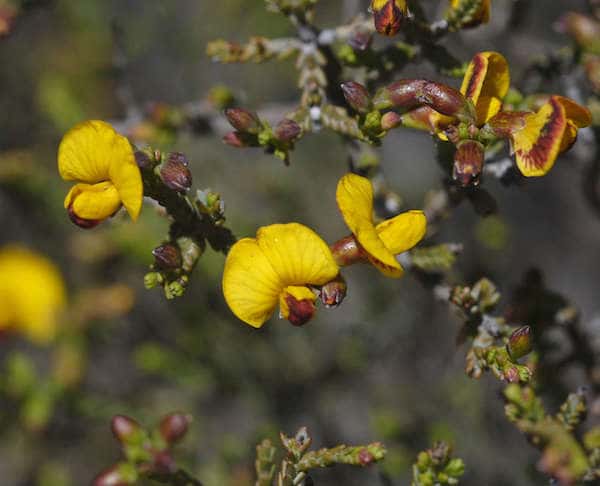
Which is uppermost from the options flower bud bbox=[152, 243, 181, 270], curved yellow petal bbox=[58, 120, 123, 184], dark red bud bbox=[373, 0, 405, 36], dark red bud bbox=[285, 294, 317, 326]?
dark red bud bbox=[373, 0, 405, 36]

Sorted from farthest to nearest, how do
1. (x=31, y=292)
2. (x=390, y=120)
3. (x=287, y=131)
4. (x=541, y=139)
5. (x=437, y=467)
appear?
(x=31, y=292), (x=437, y=467), (x=287, y=131), (x=390, y=120), (x=541, y=139)

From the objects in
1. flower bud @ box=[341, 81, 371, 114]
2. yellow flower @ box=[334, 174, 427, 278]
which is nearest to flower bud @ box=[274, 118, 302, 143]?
flower bud @ box=[341, 81, 371, 114]

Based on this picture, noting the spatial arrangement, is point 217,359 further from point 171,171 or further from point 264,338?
point 171,171

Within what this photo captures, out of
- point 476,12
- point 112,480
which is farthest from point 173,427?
point 476,12

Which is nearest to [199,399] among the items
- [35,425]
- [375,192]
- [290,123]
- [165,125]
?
[35,425]

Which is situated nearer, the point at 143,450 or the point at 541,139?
the point at 541,139

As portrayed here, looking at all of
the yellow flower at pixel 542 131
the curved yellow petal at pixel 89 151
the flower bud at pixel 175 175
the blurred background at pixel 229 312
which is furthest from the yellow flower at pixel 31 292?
the yellow flower at pixel 542 131

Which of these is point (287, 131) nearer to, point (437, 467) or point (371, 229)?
point (371, 229)

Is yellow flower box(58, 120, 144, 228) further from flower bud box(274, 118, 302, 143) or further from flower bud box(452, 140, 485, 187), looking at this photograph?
flower bud box(452, 140, 485, 187)
